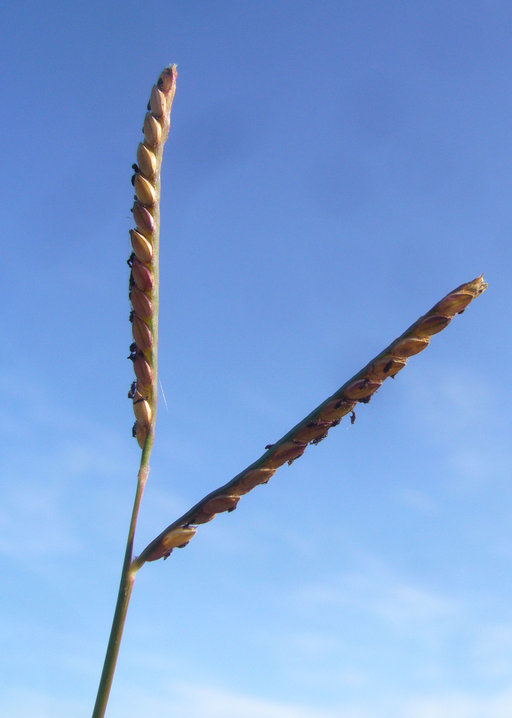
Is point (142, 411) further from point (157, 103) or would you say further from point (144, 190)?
point (157, 103)

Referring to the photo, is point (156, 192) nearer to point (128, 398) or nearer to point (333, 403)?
point (128, 398)

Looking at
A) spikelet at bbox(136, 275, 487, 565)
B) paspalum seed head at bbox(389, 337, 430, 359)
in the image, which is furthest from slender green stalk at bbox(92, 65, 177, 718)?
paspalum seed head at bbox(389, 337, 430, 359)

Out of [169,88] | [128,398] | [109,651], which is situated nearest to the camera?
[109,651]

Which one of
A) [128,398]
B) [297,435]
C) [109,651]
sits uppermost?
[128,398]

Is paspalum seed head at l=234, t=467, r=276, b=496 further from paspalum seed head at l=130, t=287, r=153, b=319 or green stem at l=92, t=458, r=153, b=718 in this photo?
paspalum seed head at l=130, t=287, r=153, b=319

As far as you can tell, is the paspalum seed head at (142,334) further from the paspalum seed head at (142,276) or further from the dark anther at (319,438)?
the dark anther at (319,438)

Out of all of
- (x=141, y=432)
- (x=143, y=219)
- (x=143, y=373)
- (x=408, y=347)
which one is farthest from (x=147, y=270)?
(x=408, y=347)

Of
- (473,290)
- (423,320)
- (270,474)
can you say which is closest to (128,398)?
(270,474)
